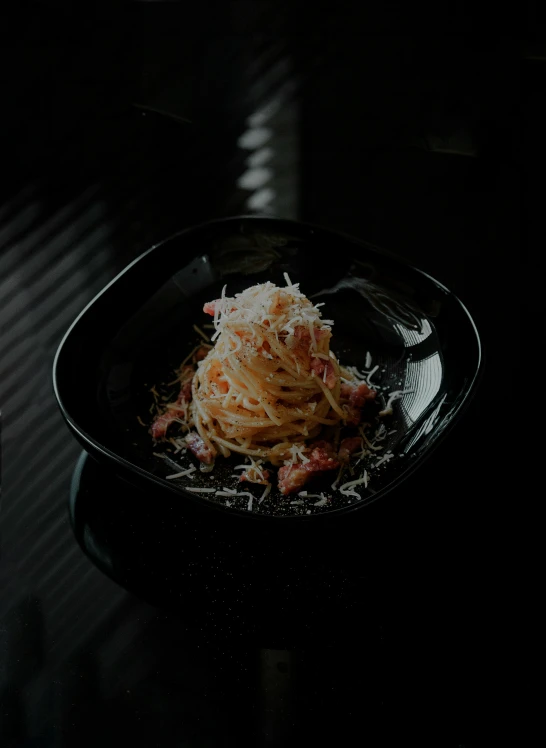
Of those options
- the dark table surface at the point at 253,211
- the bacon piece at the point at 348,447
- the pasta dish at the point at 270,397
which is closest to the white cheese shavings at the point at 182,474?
the pasta dish at the point at 270,397

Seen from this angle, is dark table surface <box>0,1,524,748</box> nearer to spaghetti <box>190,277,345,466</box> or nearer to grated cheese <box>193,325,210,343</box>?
spaghetti <box>190,277,345,466</box>

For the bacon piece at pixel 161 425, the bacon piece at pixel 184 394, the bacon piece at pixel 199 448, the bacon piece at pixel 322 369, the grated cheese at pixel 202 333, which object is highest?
the bacon piece at pixel 322 369

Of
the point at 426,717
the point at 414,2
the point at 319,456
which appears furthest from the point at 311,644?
the point at 414,2

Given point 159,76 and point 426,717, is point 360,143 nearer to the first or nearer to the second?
point 159,76

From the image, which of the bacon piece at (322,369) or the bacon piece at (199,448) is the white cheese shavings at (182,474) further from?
the bacon piece at (322,369)

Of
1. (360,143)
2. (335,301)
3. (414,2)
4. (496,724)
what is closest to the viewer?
(496,724)

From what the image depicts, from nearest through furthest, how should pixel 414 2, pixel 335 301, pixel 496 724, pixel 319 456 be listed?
pixel 496 724
pixel 319 456
pixel 335 301
pixel 414 2

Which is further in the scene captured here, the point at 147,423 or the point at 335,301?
the point at 335,301

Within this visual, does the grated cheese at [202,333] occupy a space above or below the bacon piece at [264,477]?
above
